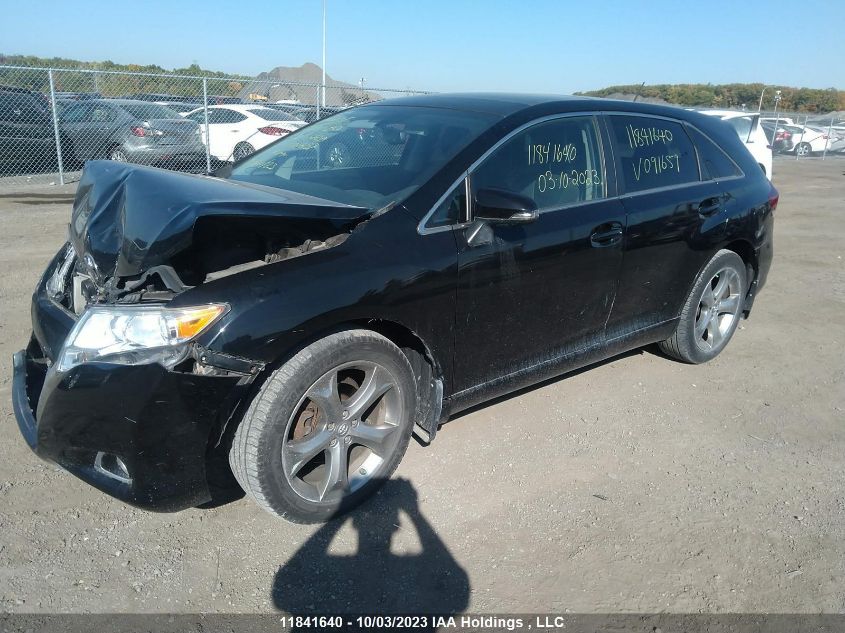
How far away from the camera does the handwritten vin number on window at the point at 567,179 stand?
11.4ft

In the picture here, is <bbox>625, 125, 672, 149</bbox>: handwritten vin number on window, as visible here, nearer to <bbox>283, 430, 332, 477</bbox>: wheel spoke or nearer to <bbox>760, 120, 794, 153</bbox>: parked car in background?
<bbox>283, 430, 332, 477</bbox>: wheel spoke

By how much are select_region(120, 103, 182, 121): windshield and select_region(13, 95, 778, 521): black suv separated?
980cm

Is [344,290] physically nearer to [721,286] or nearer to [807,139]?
[721,286]

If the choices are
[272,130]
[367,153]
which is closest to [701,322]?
[367,153]

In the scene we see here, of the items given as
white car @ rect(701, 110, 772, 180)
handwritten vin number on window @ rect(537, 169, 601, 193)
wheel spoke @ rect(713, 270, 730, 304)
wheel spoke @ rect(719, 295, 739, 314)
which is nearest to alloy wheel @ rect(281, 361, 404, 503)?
handwritten vin number on window @ rect(537, 169, 601, 193)

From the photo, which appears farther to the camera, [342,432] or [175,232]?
[342,432]

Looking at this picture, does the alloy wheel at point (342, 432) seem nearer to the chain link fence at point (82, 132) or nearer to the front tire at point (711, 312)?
the front tire at point (711, 312)

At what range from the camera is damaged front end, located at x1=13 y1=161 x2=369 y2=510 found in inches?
93.8

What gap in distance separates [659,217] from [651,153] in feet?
1.37

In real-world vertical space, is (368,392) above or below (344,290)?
below

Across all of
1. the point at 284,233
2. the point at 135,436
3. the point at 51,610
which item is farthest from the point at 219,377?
the point at 51,610

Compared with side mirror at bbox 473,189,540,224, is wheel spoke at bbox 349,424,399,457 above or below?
below

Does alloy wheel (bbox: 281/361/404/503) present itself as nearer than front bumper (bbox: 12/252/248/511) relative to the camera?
No

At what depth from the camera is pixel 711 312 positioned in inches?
186
